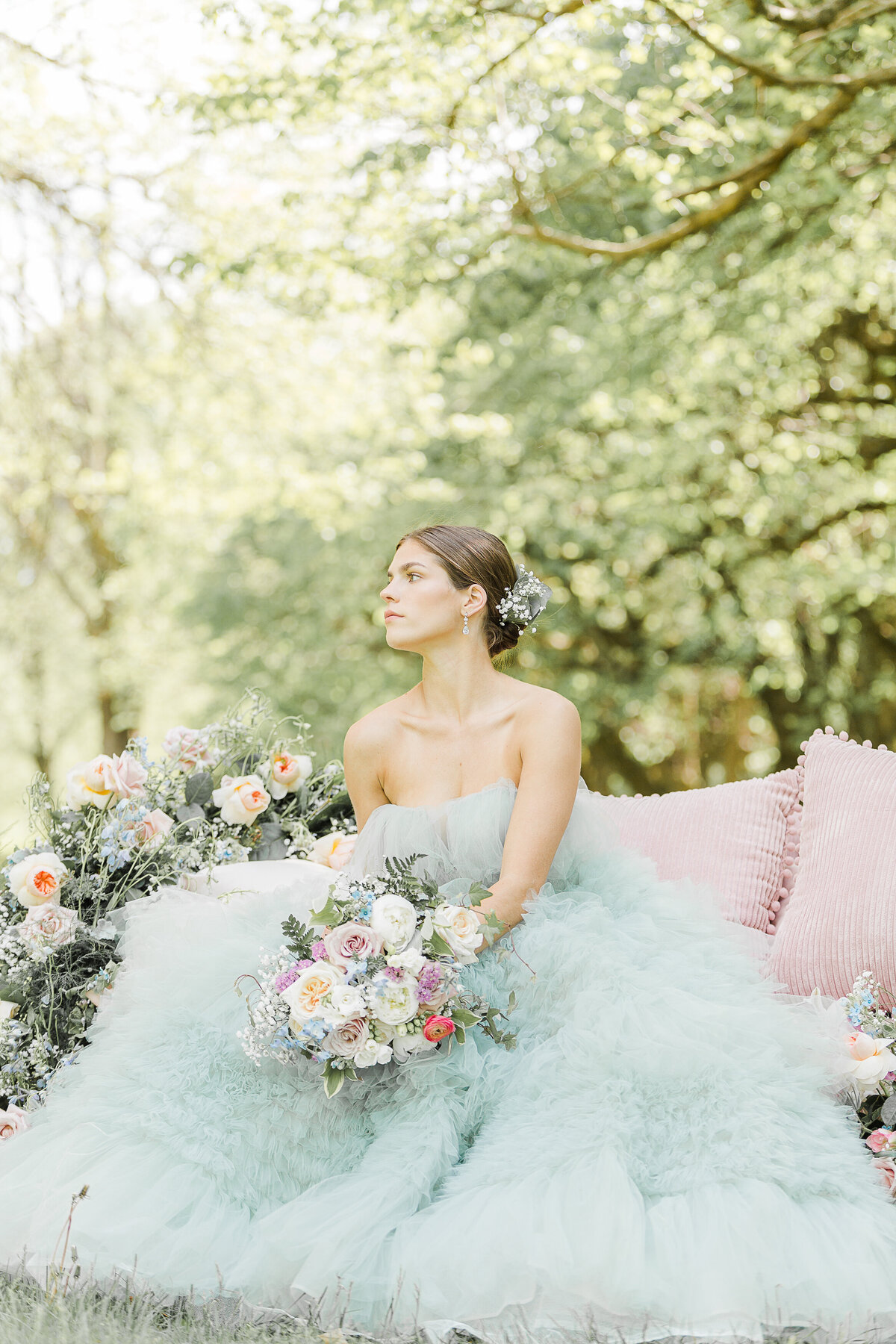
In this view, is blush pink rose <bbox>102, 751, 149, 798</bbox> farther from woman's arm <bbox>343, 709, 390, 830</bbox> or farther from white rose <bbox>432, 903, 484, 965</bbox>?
white rose <bbox>432, 903, 484, 965</bbox>

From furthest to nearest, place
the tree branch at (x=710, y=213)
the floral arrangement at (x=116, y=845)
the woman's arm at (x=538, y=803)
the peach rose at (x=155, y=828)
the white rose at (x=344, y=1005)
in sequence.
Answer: the tree branch at (x=710, y=213)
the peach rose at (x=155, y=828)
the floral arrangement at (x=116, y=845)
the woman's arm at (x=538, y=803)
the white rose at (x=344, y=1005)

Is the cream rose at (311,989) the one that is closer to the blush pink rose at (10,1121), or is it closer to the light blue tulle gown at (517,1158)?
the light blue tulle gown at (517,1158)

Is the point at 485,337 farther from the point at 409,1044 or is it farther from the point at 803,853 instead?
the point at 409,1044

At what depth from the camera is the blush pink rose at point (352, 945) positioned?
100 inches

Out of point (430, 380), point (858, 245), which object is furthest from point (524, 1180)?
point (430, 380)

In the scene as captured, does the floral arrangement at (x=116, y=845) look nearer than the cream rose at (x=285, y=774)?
Yes

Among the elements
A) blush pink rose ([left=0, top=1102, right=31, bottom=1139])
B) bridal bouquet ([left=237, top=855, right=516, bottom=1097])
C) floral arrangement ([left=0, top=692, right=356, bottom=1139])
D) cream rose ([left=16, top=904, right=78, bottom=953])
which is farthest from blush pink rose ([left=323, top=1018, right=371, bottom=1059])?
cream rose ([left=16, top=904, right=78, bottom=953])

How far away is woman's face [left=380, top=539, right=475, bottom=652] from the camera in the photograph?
3414 millimetres

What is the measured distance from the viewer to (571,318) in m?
9.43

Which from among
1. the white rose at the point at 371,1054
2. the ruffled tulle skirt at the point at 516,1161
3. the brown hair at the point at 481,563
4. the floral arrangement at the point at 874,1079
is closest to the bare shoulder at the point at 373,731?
the brown hair at the point at 481,563

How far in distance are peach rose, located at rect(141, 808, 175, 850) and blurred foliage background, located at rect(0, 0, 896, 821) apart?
193cm

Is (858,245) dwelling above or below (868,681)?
above

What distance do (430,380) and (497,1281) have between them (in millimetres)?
10929

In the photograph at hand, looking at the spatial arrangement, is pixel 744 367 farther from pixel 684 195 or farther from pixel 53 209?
pixel 53 209
